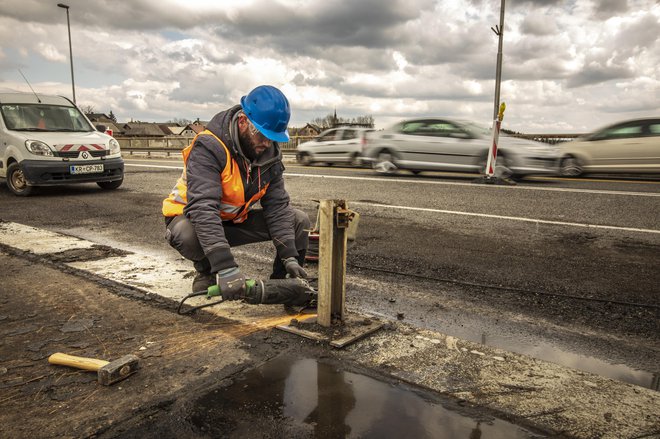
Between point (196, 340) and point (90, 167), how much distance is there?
268 inches

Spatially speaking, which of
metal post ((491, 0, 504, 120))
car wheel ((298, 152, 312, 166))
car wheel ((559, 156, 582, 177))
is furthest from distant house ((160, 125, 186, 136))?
car wheel ((559, 156, 582, 177))

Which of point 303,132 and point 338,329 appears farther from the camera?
point 303,132

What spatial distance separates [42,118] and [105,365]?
796cm

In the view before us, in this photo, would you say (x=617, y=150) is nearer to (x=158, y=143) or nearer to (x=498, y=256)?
(x=498, y=256)

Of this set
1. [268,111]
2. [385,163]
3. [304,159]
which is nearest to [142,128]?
[304,159]

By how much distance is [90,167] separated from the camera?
8.15 meters

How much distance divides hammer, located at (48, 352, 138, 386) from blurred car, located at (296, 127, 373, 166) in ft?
44.3

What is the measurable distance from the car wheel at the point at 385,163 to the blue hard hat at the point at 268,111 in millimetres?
9590

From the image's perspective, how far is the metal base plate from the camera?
2.51 m

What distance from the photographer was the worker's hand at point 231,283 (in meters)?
2.48

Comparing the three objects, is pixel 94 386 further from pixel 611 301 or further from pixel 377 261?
pixel 611 301

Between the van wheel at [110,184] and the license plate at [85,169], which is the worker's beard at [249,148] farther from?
the van wheel at [110,184]

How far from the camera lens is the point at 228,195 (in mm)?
2889

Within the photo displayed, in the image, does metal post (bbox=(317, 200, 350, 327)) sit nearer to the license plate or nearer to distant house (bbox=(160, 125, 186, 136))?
the license plate
